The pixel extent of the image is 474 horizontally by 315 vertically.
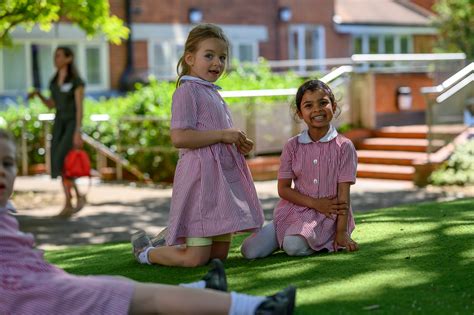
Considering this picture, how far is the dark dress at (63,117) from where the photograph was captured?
1247 cm

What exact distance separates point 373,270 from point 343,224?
2.58 ft

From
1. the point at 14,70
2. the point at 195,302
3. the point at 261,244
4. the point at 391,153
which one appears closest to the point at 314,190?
the point at 261,244

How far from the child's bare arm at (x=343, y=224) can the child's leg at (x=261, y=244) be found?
17.8 inches

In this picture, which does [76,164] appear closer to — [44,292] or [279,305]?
[44,292]

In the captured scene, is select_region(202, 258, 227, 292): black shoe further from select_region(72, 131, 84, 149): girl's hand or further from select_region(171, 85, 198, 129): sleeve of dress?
select_region(72, 131, 84, 149): girl's hand

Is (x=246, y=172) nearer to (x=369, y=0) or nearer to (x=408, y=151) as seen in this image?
(x=408, y=151)

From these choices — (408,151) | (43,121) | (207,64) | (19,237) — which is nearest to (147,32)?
(43,121)

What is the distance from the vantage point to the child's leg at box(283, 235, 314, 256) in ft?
22.6

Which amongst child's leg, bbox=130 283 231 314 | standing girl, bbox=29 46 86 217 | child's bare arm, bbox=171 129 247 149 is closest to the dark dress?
standing girl, bbox=29 46 86 217

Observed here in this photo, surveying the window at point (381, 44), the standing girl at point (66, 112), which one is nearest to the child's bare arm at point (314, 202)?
the standing girl at point (66, 112)

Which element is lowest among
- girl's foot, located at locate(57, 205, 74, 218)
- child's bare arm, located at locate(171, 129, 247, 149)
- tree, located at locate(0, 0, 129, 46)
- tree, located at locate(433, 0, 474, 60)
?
girl's foot, located at locate(57, 205, 74, 218)

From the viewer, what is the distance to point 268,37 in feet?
115

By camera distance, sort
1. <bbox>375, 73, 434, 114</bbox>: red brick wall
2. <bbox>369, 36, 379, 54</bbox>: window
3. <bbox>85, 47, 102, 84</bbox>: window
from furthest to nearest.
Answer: <bbox>369, 36, 379, 54</bbox>: window
<bbox>85, 47, 102, 84</bbox>: window
<bbox>375, 73, 434, 114</bbox>: red brick wall

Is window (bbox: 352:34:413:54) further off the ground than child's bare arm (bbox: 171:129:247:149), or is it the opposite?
window (bbox: 352:34:413:54)
